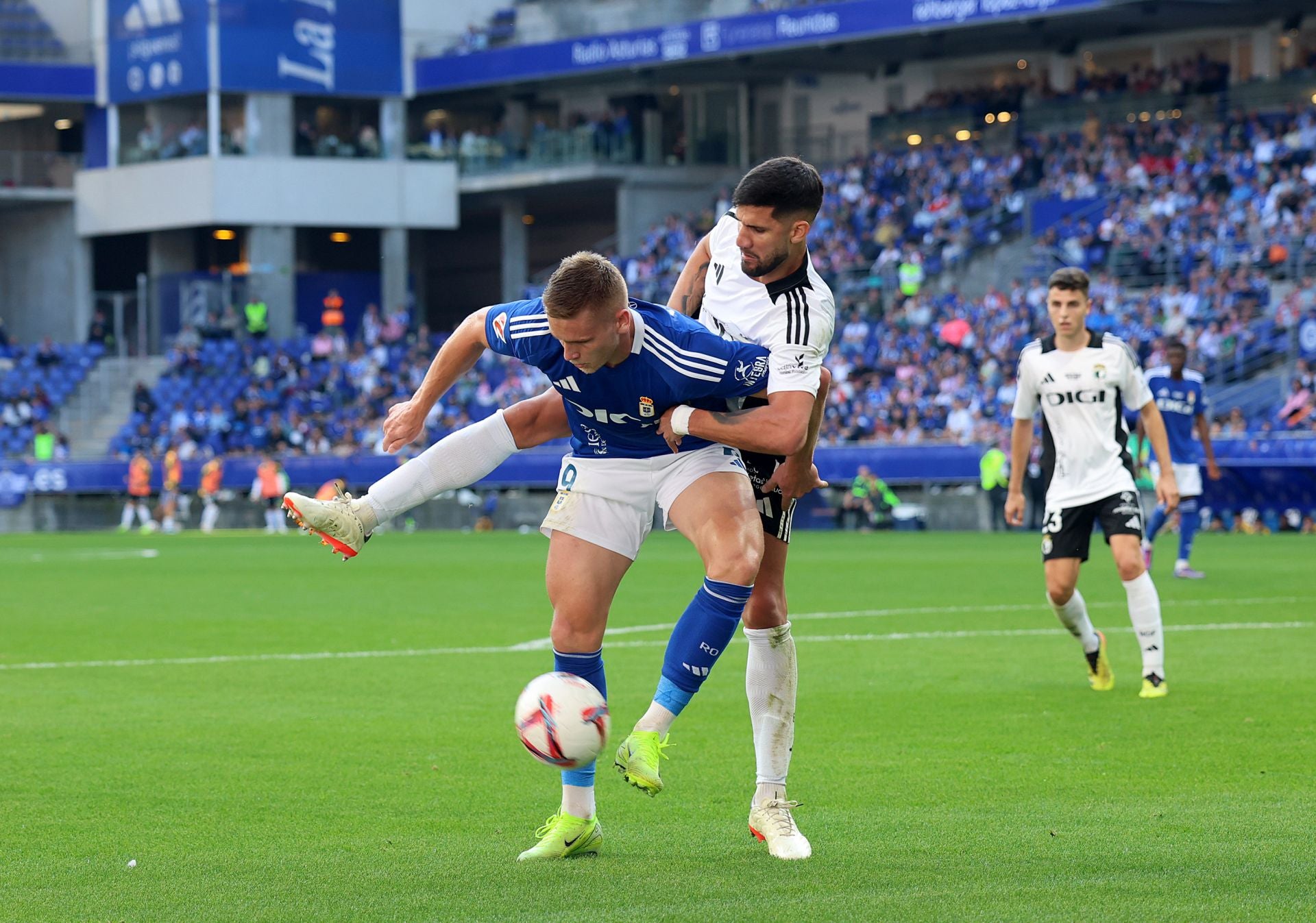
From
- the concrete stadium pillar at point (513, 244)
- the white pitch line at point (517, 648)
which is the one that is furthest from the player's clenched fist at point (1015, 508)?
the concrete stadium pillar at point (513, 244)

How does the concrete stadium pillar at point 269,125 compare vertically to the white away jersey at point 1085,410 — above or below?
above

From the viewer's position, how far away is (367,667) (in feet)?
38.3

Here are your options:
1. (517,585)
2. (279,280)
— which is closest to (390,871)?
(517,585)

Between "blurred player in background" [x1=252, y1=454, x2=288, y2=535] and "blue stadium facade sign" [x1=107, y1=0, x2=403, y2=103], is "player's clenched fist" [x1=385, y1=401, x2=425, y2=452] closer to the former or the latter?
"blurred player in background" [x1=252, y1=454, x2=288, y2=535]

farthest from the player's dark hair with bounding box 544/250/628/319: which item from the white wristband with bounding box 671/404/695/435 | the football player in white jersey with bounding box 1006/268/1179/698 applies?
the football player in white jersey with bounding box 1006/268/1179/698

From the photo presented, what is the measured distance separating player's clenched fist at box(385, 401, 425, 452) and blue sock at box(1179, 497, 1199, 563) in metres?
13.6

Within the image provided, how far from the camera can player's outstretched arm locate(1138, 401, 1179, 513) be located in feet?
33.6

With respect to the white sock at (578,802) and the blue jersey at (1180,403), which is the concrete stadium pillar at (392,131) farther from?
the white sock at (578,802)

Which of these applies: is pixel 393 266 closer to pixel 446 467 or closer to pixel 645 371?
pixel 446 467

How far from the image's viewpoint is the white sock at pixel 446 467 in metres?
6.43

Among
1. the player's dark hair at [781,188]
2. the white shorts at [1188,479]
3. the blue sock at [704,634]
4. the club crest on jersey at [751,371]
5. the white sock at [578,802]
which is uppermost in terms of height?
the player's dark hair at [781,188]

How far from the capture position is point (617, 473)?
20.3 ft

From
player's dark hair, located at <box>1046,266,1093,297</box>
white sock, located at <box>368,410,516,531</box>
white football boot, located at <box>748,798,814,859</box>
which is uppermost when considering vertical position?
player's dark hair, located at <box>1046,266,1093,297</box>

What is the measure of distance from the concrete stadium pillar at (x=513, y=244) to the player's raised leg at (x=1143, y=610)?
145ft
